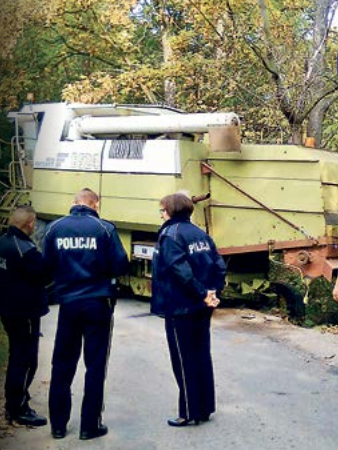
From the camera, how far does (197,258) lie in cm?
545

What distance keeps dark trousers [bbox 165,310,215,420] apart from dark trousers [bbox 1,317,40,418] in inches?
38.8

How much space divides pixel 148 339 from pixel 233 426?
125 inches

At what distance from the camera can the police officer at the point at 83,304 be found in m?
5.14

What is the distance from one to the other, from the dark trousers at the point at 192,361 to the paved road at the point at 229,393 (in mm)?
174

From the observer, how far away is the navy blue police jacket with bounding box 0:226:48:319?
527 centimetres

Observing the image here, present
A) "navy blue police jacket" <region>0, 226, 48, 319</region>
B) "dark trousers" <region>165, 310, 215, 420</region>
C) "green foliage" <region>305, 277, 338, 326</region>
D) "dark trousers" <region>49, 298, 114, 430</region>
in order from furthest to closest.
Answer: "green foliage" <region>305, 277, 338, 326</region>, "dark trousers" <region>165, 310, 215, 420</region>, "navy blue police jacket" <region>0, 226, 48, 319</region>, "dark trousers" <region>49, 298, 114, 430</region>

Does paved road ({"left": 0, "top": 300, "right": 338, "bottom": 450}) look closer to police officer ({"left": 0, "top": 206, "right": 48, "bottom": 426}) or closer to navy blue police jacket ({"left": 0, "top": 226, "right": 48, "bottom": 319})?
police officer ({"left": 0, "top": 206, "right": 48, "bottom": 426})

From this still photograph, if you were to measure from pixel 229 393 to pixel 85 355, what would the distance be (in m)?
1.72

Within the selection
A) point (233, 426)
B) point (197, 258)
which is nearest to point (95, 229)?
point (197, 258)

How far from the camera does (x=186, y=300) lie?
5367 millimetres

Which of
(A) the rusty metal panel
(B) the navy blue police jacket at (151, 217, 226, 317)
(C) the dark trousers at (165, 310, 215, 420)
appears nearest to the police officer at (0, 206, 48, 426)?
(B) the navy blue police jacket at (151, 217, 226, 317)

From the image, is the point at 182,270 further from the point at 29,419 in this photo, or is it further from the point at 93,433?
the point at 29,419

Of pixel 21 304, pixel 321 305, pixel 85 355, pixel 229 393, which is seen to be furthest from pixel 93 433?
pixel 321 305

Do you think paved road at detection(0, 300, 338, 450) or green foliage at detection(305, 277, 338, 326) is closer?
paved road at detection(0, 300, 338, 450)
